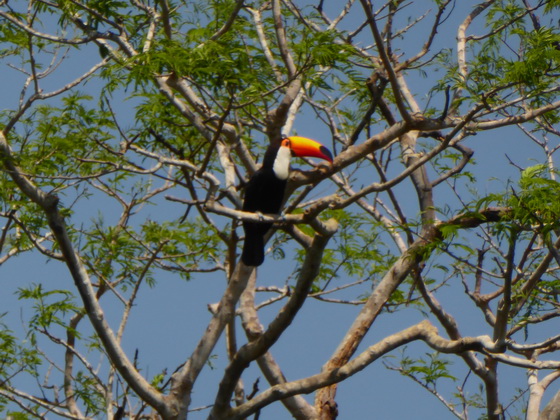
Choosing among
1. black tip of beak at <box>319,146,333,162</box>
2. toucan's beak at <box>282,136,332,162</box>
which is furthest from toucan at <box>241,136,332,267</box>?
black tip of beak at <box>319,146,333,162</box>

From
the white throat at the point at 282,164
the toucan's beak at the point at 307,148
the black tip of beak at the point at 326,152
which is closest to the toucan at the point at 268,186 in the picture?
the white throat at the point at 282,164

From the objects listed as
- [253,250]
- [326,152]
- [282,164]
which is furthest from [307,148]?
[253,250]

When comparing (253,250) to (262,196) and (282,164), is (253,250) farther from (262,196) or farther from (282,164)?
(282,164)

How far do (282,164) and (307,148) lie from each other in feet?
2.73

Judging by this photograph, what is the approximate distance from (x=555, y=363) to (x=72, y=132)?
4.84 m

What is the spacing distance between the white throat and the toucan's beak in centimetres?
37

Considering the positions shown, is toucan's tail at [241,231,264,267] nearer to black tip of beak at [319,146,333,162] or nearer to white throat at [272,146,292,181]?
white throat at [272,146,292,181]

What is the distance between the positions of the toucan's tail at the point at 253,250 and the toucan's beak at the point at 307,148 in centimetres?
125

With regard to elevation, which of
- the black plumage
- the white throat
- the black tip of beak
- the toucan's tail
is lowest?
the toucan's tail

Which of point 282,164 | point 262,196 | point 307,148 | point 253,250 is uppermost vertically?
point 307,148

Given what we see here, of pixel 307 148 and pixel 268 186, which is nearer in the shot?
pixel 268 186

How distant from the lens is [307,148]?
8.75 metres

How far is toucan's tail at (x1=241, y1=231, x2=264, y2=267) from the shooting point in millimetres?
7336

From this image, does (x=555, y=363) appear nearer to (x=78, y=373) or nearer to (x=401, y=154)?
(x=401, y=154)
